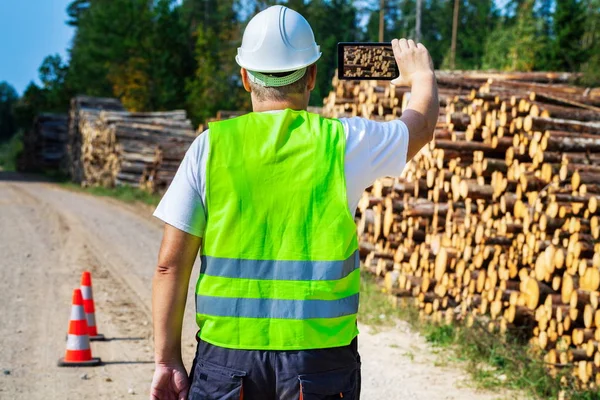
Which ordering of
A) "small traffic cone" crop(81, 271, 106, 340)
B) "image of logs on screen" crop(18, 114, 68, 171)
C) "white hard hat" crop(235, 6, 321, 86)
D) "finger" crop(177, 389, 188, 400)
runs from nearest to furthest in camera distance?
"white hard hat" crop(235, 6, 321, 86), "finger" crop(177, 389, 188, 400), "small traffic cone" crop(81, 271, 106, 340), "image of logs on screen" crop(18, 114, 68, 171)

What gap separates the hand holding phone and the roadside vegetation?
388 cm

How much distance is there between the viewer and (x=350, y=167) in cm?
278

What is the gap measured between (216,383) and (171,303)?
310 millimetres

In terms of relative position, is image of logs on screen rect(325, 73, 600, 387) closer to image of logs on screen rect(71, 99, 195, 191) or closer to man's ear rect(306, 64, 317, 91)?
man's ear rect(306, 64, 317, 91)

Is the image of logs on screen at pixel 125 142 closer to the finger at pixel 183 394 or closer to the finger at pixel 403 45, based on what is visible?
the finger at pixel 403 45

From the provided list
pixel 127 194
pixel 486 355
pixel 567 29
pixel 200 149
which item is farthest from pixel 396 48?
pixel 567 29

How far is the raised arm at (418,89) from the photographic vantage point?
298 cm

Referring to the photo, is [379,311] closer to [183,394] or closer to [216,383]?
[183,394]

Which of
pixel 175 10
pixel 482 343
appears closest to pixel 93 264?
pixel 482 343

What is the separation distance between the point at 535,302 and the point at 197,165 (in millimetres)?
5186

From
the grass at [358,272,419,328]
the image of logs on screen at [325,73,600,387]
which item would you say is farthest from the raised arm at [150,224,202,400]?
the grass at [358,272,419,328]

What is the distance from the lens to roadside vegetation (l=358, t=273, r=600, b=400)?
6.46 m

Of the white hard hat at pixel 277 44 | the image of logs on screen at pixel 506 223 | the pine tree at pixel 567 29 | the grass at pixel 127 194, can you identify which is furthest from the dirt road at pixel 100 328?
the pine tree at pixel 567 29

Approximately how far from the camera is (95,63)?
44875 mm
